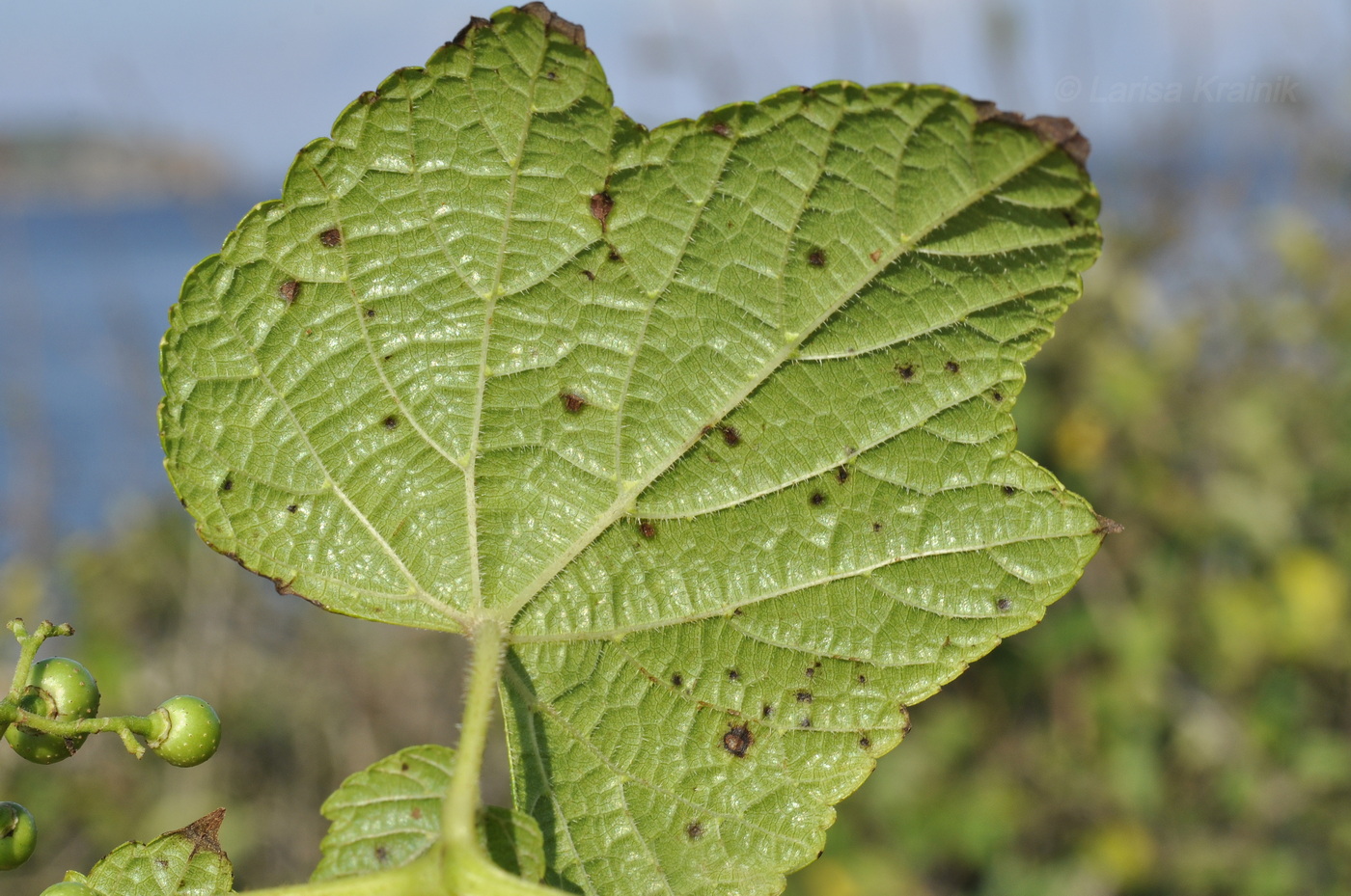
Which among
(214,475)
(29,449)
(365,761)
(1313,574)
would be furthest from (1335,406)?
(29,449)

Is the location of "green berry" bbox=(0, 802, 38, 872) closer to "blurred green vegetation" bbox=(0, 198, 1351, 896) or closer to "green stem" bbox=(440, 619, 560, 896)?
"green stem" bbox=(440, 619, 560, 896)

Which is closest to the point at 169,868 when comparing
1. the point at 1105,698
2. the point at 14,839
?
the point at 14,839

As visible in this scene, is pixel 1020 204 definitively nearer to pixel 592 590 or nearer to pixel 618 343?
pixel 618 343

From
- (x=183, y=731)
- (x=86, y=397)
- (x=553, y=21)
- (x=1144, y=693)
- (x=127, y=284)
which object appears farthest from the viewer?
(x=86, y=397)

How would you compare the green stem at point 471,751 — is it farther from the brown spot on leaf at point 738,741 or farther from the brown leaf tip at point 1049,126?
the brown leaf tip at point 1049,126

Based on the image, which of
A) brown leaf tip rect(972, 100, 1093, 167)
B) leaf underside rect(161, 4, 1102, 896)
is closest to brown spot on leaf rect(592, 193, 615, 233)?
leaf underside rect(161, 4, 1102, 896)

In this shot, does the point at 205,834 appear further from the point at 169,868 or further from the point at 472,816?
the point at 472,816

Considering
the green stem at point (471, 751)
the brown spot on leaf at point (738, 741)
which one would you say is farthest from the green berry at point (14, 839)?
the brown spot on leaf at point (738, 741)
